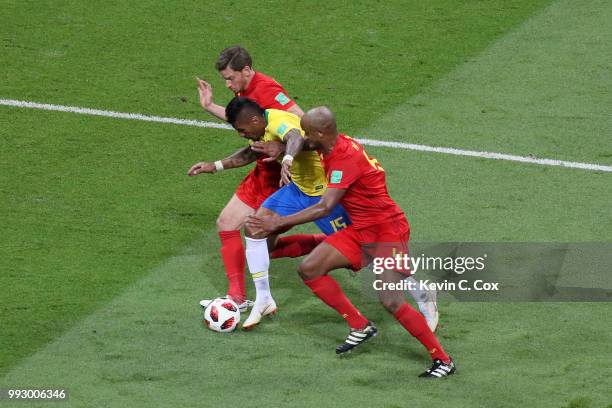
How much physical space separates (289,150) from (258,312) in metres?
1.32

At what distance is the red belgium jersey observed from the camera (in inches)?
390

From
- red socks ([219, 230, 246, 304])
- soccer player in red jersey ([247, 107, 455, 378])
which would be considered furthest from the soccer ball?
soccer player in red jersey ([247, 107, 455, 378])

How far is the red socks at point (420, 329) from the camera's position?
9750 mm

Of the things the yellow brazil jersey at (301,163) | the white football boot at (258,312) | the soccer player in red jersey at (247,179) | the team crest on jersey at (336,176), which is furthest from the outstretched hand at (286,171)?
the white football boot at (258,312)

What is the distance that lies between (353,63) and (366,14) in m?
1.35

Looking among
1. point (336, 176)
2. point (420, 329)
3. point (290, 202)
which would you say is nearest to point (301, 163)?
point (290, 202)

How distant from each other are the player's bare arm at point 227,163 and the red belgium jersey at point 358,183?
2.98 feet

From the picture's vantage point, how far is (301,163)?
1079 cm

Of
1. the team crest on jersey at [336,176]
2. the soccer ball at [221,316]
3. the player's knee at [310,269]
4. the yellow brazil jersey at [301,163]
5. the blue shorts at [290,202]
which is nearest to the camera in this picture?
the team crest on jersey at [336,176]

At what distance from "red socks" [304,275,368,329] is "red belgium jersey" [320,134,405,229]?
472 millimetres

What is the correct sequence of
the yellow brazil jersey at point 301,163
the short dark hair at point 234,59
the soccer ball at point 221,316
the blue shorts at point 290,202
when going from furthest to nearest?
1. the short dark hair at point 234,59
2. the blue shorts at point 290,202
3. the yellow brazil jersey at point 301,163
4. the soccer ball at point 221,316

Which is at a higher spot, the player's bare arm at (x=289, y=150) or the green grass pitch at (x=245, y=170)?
the player's bare arm at (x=289, y=150)

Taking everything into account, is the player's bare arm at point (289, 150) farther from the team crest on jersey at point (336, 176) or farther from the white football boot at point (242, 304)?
the white football boot at point (242, 304)

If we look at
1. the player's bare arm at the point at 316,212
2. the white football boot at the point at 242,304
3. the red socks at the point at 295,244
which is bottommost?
the white football boot at the point at 242,304
